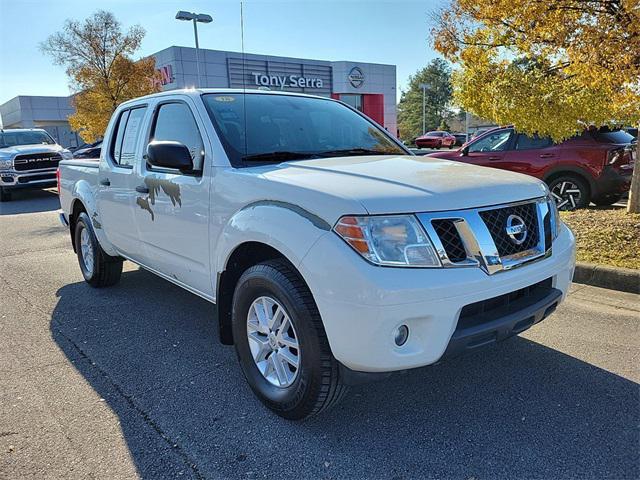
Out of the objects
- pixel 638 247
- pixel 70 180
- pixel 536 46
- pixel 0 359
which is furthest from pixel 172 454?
pixel 536 46

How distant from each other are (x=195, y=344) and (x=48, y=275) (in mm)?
3300

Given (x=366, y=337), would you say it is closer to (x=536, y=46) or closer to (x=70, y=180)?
(x=70, y=180)

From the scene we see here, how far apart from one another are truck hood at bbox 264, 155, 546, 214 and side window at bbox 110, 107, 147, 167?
1.82m

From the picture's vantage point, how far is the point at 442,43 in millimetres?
7379

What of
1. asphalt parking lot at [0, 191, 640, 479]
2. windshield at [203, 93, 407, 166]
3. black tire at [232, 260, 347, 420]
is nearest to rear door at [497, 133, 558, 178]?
asphalt parking lot at [0, 191, 640, 479]

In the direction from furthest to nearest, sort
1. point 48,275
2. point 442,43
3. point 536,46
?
point 442,43
point 536,46
point 48,275

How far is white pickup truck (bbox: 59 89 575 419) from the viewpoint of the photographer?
7.45ft

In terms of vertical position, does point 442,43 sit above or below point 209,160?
above

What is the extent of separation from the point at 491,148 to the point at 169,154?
24.6 feet

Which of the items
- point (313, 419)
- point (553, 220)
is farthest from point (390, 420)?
point (553, 220)

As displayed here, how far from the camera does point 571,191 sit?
8266 mm

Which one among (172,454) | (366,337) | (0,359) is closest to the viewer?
(366,337)

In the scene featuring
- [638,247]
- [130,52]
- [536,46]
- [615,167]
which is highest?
[130,52]

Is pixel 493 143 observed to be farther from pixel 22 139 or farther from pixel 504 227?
pixel 22 139
